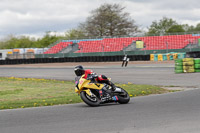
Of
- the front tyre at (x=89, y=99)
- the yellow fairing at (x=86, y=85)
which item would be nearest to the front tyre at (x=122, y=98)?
the front tyre at (x=89, y=99)

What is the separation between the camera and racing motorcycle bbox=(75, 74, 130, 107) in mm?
10634

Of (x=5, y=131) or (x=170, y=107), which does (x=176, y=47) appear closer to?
(x=170, y=107)

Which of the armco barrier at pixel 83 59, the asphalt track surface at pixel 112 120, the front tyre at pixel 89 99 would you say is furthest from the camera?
the armco barrier at pixel 83 59

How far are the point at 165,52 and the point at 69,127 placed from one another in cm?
4110

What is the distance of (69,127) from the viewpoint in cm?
743

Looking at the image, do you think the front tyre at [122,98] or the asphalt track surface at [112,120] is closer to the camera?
the asphalt track surface at [112,120]

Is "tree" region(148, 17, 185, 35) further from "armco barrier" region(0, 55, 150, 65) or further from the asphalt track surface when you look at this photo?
the asphalt track surface

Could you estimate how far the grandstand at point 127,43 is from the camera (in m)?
48.7

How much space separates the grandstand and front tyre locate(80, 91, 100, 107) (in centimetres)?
3568

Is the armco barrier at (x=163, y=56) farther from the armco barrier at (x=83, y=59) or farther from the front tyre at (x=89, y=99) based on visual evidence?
the front tyre at (x=89, y=99)

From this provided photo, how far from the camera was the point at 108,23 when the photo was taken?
77062 millimetres

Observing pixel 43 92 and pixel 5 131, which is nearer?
pixel 5 131

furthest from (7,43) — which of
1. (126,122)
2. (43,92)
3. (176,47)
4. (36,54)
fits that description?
(126,122)

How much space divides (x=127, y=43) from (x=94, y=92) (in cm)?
4276
